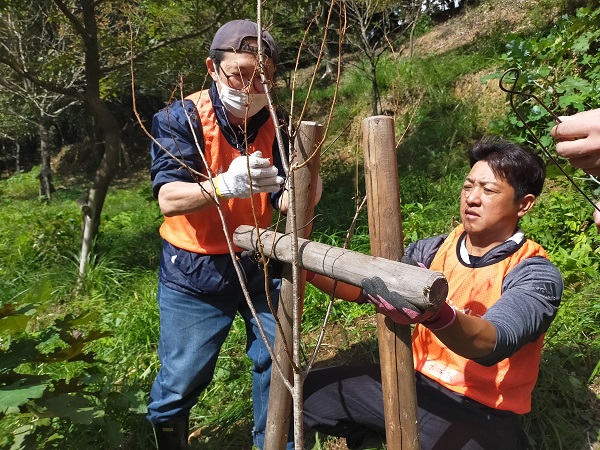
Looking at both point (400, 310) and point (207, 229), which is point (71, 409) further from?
point (400, 310)

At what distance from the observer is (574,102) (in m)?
4.34

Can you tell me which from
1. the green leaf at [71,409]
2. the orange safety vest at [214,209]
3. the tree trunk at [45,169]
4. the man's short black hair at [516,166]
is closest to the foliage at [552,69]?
the man's short black hair at [516,166]

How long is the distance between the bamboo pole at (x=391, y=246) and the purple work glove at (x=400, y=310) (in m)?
0.10

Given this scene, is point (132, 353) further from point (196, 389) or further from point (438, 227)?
point (438, 227)

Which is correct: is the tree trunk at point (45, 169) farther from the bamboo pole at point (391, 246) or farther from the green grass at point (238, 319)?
the bamboo pole at point (391, 246)

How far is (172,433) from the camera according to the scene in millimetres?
2119

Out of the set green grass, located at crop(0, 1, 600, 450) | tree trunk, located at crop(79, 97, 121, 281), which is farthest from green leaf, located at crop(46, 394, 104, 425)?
tree trunk, located at crop(79, 97, 121, 281)

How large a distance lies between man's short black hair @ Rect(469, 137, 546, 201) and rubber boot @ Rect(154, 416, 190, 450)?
1584mm

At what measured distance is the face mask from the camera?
179 cm

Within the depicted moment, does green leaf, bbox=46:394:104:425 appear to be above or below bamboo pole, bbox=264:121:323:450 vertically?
below

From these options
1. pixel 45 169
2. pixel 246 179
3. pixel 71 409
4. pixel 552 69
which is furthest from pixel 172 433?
pixel 45 169

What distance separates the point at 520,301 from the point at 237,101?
3.76ft

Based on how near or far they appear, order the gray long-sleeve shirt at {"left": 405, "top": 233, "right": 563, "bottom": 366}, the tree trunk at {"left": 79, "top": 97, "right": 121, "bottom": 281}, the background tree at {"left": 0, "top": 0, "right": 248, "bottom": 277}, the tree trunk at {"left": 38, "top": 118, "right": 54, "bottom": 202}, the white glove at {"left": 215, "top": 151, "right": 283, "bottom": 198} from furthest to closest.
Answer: the tree trunk at {"left": 38, "top": 118, "right": 54, "bottom": 202}, the tree trunk at {"left": 79, "top": 97, "right": 121, "bottom": 281}, the background tree at {"left": 0, "top": 0, "right": 248, "bottom": 277}, the white glove at {"left": 215, "top": 151, "right": 283, "bottom": 198}, the gray long-sleeve shirt at {"left": 405, "top": 233, "right": 563, "bottom": 366}

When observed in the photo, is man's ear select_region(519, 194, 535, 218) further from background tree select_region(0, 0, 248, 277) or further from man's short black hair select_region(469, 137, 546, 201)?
background tree select_region(0, 0, 248, 277)
